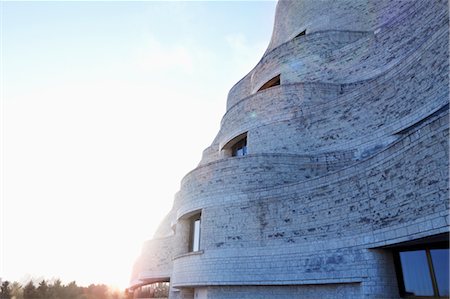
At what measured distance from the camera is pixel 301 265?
383 inches

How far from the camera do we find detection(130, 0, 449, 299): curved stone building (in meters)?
7.72

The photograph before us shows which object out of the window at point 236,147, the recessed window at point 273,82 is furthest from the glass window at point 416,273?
the recessed window at point 273,82

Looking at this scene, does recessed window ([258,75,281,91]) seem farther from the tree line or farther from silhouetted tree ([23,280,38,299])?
silhouetted tree ([23,280,38,299])

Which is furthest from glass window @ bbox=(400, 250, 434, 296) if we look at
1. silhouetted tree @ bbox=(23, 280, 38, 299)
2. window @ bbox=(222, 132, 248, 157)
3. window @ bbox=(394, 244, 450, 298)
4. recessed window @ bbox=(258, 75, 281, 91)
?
silhouetted tree @ bbox=(23, 280, 38, 299)

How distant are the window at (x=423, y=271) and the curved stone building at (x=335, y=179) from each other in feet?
0.08

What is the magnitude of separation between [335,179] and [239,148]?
25.0ft

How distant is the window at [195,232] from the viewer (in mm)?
13697

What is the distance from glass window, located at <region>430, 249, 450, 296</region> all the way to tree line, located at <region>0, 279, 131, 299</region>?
26.9 m

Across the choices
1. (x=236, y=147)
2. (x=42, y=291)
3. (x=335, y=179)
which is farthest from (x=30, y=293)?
(x=335, y=179)

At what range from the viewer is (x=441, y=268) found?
7480 mm

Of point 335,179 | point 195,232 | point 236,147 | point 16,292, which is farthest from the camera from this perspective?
point 16,292

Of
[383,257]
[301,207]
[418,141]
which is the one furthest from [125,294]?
[418,141]

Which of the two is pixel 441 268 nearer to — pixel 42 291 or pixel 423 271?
pixel 423 271

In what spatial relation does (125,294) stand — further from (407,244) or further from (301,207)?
(407,244)
